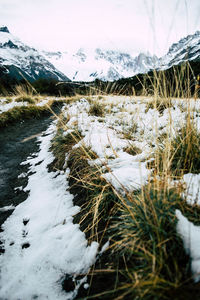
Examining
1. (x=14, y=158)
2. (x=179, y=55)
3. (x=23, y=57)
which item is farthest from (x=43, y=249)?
(x=23, y=57)

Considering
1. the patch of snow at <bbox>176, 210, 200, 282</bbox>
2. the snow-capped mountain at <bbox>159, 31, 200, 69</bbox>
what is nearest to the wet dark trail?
the patch of snow at <bbox>176, 210, 200, 282</bbox>

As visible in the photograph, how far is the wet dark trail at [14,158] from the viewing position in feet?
6.03

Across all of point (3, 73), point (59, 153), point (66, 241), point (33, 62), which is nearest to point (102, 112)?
point (59, 153)

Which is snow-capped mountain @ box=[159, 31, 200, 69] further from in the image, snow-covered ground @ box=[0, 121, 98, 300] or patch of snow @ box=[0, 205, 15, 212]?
patch of snow @ box=[0, 205, 15, 212]

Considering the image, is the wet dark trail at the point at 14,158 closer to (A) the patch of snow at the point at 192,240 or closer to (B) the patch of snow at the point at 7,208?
(B) the patch of snow at the point at 7,208

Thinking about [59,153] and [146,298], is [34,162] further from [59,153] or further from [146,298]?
[146,298]

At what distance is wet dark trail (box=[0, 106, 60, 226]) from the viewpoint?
72.3 inches

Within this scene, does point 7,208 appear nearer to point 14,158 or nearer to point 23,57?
point 14,158

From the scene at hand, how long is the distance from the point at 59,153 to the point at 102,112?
2.34m

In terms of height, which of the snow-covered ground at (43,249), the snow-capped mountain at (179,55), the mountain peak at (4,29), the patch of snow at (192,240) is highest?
the mountain peak at (4,29)

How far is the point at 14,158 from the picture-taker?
2.88 meters

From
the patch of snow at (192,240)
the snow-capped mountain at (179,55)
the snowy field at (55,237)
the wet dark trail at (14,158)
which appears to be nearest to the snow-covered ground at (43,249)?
the snowy field at (55,237)

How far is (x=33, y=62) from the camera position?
15925 centimetres

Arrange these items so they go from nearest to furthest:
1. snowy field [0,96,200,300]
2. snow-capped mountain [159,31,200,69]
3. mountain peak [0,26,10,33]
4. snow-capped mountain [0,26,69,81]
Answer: snowy field [0,96,200,300] < snow-capped mountain [159,31,200,69] < snow-capped mountain [0,26,69,81] < mountain peak [0,26,10,33]
